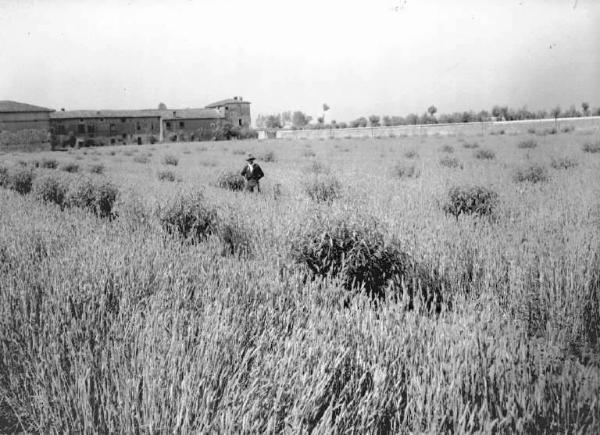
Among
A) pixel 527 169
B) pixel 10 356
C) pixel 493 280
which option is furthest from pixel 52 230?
pixel 527 169

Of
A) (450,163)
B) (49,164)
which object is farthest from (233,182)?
(49,164)

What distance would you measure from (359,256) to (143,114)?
79.3 metres

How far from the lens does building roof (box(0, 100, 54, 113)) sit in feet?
188

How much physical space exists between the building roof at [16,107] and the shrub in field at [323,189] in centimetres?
6232

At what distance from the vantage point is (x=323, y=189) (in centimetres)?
1062

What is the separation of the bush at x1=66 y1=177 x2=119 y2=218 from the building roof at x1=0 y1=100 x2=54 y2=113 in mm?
59221

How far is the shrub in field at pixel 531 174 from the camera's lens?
11.8 m

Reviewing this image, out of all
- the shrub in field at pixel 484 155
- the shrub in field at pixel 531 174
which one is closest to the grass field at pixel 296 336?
the shrub in field at pixel 531 174

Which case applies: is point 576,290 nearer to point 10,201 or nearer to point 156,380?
point 156,380

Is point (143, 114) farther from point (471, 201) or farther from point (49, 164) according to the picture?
point (471, 201)

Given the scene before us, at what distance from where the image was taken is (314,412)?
1.90 meters

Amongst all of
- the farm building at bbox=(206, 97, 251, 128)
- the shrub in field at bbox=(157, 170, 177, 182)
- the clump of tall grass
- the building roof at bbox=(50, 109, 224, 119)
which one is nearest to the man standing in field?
the clump of tall grass

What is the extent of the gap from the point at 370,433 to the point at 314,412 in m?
0.27

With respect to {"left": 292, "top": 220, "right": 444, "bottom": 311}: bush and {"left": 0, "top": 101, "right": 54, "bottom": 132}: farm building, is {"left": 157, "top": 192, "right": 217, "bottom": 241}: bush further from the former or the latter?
{"left": 0, "top": 101, "right": 54, "bottom": 132}: farm building
